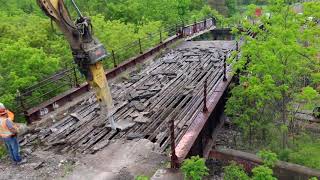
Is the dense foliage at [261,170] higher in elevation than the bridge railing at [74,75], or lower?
lower

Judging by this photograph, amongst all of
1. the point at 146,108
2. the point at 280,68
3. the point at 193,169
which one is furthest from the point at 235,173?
the point at 280,68

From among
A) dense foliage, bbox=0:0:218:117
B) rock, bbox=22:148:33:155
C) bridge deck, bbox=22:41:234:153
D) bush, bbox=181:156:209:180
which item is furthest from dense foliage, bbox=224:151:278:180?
dense foliage, bbox=0:0:218:117

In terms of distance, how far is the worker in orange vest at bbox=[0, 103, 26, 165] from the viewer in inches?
349

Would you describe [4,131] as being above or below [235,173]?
above

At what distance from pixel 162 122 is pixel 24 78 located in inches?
220

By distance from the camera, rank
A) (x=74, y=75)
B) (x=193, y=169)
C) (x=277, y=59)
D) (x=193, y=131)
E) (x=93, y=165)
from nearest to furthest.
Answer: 1. (x=193, y=169)
2. (x=93, y=165)
3. (x=193, y=131)
4. (x=277, y=59)
5. (x=74, y=75)

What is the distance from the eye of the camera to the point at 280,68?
520 inches

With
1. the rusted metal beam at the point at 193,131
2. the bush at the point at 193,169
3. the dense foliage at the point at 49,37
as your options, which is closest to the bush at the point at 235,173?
the rusted metal beam at the point at 193,131

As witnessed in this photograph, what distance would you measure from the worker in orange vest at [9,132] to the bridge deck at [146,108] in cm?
117

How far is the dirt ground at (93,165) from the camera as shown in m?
8.80

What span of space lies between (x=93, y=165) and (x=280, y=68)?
8.24 meters

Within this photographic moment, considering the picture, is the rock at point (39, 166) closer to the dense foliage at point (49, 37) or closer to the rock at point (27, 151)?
the rock at point (27, 151)

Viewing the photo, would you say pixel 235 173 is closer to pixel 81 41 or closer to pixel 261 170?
pixel 261 170

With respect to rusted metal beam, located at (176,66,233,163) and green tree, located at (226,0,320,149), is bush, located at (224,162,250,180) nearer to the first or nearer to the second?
rusted metal beam, located at (176,66,233,163)
